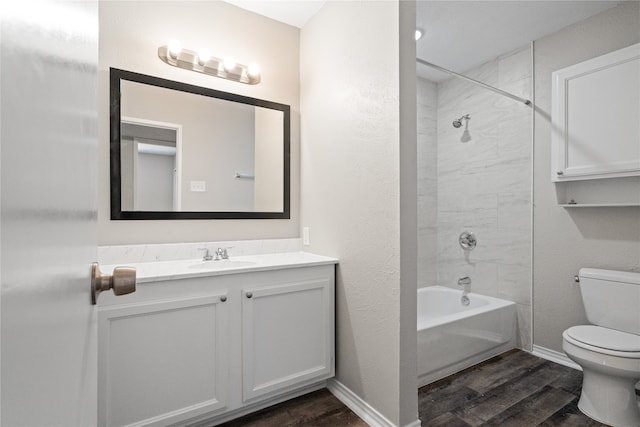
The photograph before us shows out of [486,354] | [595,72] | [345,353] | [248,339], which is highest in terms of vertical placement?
[595,72]

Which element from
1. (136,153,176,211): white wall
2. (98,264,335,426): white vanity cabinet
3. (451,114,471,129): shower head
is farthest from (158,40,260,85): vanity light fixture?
(451,114,471,129): shower head

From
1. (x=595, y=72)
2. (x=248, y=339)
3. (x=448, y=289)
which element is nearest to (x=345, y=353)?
(x=248, y=339)

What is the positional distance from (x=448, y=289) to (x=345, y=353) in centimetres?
165

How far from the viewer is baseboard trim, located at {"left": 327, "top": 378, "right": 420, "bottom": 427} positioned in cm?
163

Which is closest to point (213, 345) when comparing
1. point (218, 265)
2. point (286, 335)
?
point (286, 335)

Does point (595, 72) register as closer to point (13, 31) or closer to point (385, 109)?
point (385, 109)

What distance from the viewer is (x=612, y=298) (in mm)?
2047

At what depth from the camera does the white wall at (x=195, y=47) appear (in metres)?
1.82

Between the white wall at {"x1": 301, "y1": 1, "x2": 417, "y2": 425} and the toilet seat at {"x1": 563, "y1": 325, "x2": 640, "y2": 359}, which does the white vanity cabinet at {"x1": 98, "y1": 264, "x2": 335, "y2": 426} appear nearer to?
the white wall at {"x1": 301, "y1": 1, "x2": 417, "y2": 425}

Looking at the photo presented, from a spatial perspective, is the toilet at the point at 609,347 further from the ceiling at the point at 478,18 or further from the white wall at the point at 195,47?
the white wall at the point at 195,47

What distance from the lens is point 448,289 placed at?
10.4ft

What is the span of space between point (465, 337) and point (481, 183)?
139 cm

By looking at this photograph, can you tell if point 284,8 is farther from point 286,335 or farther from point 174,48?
point 286,335

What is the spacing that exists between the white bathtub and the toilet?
57 centimetres
